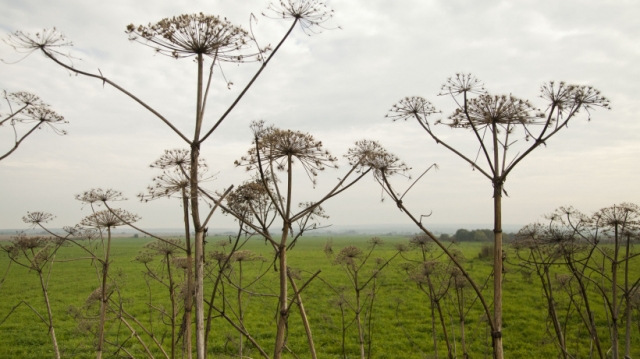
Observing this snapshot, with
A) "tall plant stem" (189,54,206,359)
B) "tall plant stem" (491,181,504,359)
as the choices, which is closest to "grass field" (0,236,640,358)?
"tall plant stem" (491,181,504,359)

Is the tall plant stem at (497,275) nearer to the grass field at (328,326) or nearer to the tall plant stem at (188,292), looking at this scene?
the tall plant stem at (188,292)

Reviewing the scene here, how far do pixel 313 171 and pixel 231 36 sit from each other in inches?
52.7

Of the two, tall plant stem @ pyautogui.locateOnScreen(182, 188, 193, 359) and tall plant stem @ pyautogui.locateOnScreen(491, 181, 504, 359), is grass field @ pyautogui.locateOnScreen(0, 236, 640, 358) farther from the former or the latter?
tall plant stem @ pyautogui.locateOnScreen(491, 181, 504, 359)

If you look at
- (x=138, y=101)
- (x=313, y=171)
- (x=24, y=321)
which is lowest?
(x=24, y=321)

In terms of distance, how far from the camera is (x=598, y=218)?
4.09m

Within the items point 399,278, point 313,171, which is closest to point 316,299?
point 399,278

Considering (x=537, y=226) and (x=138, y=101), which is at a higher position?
(x=138, y=101)

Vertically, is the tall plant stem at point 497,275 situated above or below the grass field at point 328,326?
above

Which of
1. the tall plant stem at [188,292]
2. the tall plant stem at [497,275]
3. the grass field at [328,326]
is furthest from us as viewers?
the grass field at [328,326]

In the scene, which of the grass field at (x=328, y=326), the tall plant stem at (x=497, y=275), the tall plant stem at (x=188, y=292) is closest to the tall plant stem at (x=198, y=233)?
the tall plant stem at (x=188, y=292)

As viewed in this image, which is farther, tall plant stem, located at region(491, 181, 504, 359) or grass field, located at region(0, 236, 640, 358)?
grass field, located at region(0, 236, 640, 358)

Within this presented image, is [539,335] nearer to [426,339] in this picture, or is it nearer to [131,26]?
[426,339]

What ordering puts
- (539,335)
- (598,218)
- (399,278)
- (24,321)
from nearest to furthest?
1. (598,218)
2. (539,335)
3. (24,321)
4. (399,278)

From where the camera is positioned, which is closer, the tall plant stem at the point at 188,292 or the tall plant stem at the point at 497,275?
the tall plant stem at the point at 497,275
